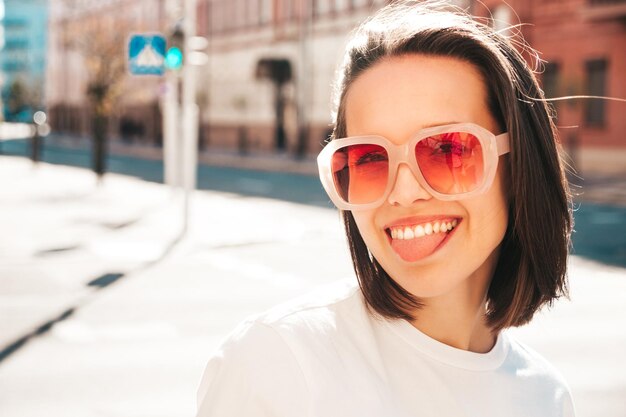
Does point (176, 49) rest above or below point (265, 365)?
above

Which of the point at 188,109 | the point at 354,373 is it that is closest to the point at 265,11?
the point at 188,109

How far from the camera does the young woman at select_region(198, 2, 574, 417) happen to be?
66.1 inches

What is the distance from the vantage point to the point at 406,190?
1837mm

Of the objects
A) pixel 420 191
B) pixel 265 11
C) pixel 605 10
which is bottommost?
pixel 420 191

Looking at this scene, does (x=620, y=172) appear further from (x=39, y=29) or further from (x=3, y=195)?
(x=39, y=29)

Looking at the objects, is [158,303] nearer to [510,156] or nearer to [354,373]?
[510,156]

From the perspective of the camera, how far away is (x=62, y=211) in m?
17.2

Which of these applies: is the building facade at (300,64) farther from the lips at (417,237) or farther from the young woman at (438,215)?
the lips at (417,237)

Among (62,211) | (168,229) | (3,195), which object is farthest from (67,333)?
(3,195)

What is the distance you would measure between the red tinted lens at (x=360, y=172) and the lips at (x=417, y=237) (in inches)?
3.1

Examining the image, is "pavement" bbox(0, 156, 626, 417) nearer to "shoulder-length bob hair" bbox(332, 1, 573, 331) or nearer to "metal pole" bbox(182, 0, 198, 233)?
"metal pole" bbox(182, 0, 198, 233)

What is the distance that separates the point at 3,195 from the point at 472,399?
2020 centimetres

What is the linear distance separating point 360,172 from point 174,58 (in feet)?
49.0

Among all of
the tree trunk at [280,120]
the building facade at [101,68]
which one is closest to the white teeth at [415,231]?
the building facade at [101,68]
